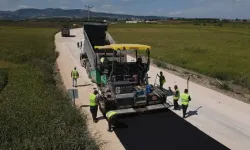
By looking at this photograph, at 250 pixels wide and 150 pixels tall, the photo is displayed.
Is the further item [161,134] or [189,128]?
[189,128]

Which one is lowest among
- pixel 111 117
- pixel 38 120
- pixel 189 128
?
pixel 189 128

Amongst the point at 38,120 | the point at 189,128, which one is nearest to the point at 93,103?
the point at 38,120

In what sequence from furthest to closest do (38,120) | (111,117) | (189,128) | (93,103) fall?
(93,103) < (189,128) < (111,117) < (38,120)

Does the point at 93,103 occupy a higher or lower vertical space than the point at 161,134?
higher

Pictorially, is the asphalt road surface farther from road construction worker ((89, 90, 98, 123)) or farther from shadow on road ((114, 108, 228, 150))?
road construction worker ((89, 90, 98, 123))

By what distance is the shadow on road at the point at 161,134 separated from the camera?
11.1 meters

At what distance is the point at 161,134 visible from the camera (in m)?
12.1

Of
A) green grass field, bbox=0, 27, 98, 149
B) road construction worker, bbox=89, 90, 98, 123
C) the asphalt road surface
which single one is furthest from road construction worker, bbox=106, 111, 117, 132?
road construction worker, bbox=89, 90, 98, 123

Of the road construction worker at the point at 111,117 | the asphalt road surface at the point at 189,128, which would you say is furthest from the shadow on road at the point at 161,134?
the road construction worker at the point at 111,117

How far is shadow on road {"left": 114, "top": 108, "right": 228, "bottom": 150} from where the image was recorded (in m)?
11.1

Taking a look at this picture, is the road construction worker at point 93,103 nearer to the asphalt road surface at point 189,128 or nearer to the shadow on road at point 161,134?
the asphalt road surface at point 189,128

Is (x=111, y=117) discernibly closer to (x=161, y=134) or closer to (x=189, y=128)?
(x=161, y=134)

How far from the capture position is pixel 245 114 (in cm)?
1480

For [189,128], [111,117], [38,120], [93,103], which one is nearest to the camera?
[38,120]
